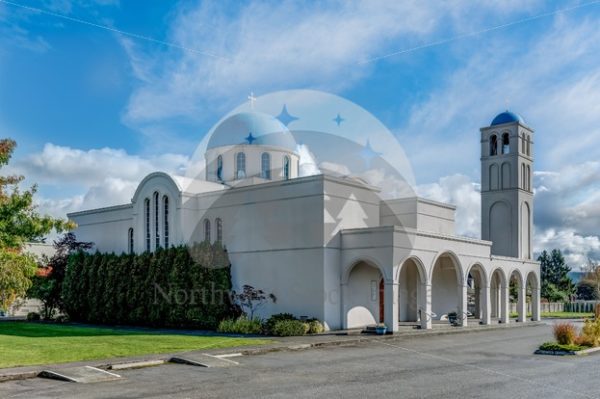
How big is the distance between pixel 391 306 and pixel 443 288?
33.7ft

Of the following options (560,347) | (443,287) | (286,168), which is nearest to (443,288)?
(443,287)

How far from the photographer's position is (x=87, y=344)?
21641mm

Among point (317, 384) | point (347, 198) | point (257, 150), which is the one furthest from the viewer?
point (257, 150)

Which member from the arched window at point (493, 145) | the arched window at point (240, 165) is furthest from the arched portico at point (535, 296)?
the arched window at point (240, 165)

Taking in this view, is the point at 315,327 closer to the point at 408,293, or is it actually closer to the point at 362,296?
the point at 362,296

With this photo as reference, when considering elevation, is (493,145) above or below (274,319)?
above

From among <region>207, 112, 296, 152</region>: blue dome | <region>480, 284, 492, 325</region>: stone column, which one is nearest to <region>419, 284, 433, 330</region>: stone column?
<region>480, 284, 492, 325</region>: stone column

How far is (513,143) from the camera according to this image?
130 feet

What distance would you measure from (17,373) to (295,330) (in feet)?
42.3

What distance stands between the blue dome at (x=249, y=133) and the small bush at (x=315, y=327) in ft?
40.4

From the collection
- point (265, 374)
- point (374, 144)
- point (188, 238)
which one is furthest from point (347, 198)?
point (265, 374)

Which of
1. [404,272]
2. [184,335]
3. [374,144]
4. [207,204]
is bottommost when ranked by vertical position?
[184,335]

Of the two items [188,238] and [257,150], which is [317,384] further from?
[257,150]

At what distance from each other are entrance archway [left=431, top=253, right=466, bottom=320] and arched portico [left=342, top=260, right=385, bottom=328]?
16.8 ft
